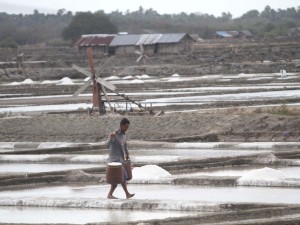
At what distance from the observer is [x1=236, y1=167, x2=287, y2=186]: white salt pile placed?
11324mm

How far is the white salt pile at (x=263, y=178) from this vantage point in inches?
446

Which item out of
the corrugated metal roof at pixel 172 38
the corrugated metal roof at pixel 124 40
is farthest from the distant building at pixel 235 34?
the corrugated metal roof at pixel 172 38

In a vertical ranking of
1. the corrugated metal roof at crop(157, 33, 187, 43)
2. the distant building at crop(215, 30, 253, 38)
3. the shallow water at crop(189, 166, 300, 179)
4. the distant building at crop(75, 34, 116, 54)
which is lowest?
the distant building at crop(215, 30, 253, 38)

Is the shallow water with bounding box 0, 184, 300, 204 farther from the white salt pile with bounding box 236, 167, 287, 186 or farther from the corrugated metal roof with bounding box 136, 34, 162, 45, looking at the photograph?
the corrugated metal roof with bounding box 136, 34, 162, 45

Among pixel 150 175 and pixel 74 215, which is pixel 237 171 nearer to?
pixel 150 175

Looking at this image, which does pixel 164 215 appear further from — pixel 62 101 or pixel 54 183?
pixel 62 101

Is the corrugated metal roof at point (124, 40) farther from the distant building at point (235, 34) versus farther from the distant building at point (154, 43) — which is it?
the distant building at point (235, 34)

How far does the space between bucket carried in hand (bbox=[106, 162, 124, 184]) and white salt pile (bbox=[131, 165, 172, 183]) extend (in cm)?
179

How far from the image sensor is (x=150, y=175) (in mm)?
12578

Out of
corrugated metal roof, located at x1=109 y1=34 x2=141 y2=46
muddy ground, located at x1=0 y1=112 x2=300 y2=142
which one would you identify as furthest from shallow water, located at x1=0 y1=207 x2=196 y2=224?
corrugated metal roof, located at x1=109 y1=34 x2=141 y2=46

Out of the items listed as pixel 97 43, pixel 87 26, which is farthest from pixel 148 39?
pixel 87 26

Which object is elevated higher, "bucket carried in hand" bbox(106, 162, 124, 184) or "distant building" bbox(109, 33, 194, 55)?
"bucket carried in hand" bbox(106, 162, 124, 184)

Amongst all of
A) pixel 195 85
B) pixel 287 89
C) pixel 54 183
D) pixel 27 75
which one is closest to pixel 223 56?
pixel 27 75

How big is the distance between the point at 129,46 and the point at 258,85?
31825 millimetres
